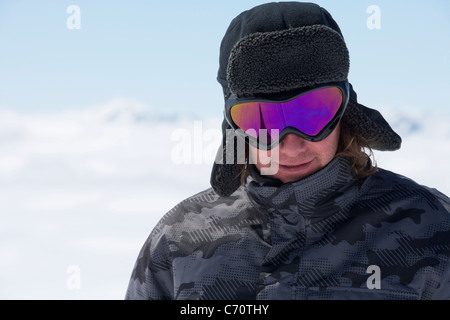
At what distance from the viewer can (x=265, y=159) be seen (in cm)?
261

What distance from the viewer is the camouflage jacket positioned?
7.80ft

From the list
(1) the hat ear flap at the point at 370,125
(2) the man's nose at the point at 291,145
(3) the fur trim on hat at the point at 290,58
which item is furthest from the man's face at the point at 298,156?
(3) the fur trim on hat at the point at 290,58

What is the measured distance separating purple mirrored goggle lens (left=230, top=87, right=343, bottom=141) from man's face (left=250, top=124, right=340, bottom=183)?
6 cm

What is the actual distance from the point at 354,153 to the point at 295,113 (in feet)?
0.90

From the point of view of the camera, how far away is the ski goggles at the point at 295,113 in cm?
248

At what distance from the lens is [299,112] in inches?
98.9

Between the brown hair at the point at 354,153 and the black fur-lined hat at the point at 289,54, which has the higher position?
the black fur-lined hat at the point at 289,54

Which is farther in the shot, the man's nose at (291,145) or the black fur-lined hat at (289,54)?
the man's nose at (291,145)

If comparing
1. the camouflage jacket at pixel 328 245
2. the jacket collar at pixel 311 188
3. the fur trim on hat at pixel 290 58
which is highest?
the fur trim on hat at pixel 290 58

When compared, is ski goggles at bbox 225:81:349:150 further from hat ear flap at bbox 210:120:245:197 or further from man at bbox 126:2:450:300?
hat ear flap at bbox 210:120:245:197

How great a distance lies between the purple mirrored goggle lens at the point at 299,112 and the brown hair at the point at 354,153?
0.50ft

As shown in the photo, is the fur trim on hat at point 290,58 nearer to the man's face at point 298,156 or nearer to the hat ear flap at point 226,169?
the man's face at point 298,156

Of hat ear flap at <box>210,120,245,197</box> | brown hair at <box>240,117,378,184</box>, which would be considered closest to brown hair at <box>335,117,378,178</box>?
brown hair at <box>240,117,378,184</box>

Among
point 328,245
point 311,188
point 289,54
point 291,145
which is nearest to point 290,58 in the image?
point 289,54
